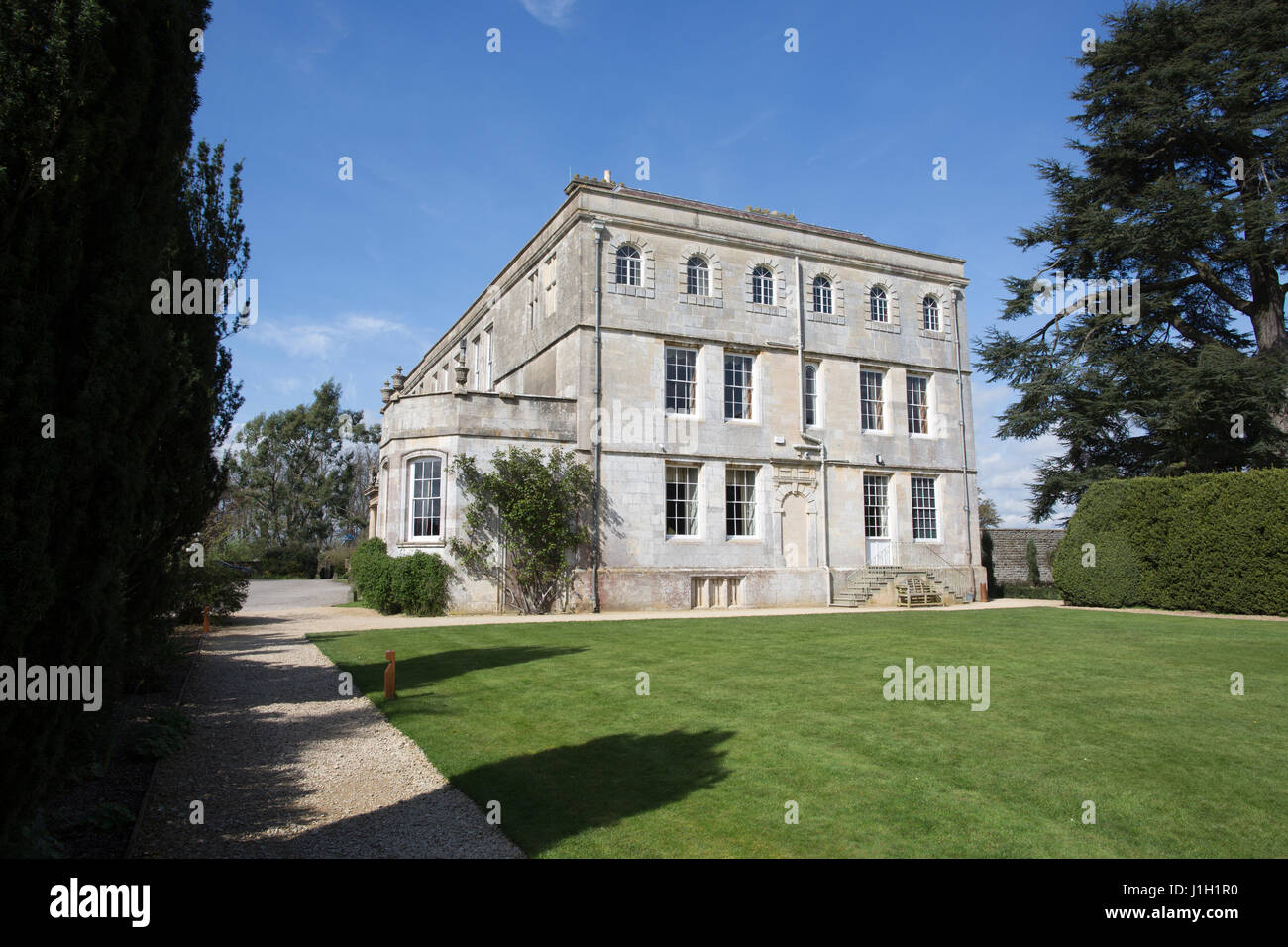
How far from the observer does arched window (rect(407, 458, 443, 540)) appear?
19.9 meters

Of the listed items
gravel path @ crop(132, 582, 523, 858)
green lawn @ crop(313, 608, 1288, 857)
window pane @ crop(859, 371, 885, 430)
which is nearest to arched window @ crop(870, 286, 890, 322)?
window pane @ crop(859, 371, 885, 430)

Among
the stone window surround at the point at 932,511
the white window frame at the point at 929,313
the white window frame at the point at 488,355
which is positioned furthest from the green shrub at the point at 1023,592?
the white window frame at the point at 488,355

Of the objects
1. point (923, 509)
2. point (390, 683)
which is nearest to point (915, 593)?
point (923, 509)

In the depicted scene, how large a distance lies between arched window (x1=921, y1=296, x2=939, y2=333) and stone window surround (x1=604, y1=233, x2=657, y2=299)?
10.7 m

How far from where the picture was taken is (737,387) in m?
23.1

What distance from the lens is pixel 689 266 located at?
22.6 meters

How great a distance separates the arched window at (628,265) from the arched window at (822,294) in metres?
6.41

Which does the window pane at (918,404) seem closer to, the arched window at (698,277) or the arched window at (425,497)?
the arched window at (698,277)

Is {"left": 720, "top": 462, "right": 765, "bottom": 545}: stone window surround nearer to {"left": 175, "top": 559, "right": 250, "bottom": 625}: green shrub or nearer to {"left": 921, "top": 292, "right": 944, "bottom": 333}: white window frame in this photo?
{"left": 921, "top": 292, "right": 944, "bottom": 333}: white window frame

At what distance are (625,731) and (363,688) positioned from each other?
13.8 feet

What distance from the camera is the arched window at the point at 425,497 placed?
65.3ft
